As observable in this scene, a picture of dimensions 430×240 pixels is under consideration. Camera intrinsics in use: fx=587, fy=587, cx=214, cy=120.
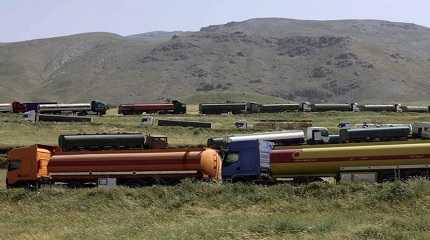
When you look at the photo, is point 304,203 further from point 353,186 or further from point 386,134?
point 386,134

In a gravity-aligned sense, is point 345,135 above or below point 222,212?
above

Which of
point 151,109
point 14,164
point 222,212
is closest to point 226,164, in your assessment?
point 222,212

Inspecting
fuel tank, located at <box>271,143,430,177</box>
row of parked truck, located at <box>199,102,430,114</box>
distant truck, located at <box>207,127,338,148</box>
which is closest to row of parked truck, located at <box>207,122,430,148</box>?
distant truck, located at <box>207,127,338,148</box>

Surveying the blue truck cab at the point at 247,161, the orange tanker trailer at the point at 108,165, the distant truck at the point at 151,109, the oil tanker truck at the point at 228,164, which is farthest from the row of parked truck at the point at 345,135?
the distant truck at the point at 151,109

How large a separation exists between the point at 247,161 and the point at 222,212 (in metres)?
10.8

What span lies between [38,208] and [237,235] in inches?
579

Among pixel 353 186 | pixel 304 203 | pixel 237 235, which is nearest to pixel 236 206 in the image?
pixel 304 203

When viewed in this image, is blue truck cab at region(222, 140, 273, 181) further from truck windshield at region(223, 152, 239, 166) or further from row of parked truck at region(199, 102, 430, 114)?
row of parked truck at region(199, 102, 430, 114)

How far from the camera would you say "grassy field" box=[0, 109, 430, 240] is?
20703 mm

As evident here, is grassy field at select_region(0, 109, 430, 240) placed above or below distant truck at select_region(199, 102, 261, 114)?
below

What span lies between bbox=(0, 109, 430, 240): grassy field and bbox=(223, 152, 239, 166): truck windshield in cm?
669

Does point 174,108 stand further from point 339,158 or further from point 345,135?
point 339,158

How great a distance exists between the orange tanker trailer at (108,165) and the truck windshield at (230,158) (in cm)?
46

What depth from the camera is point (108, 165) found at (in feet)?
129
